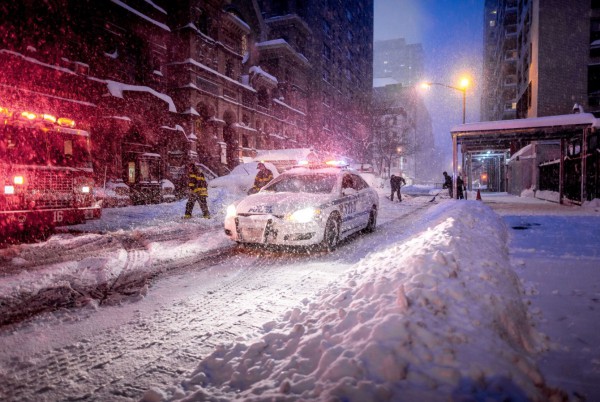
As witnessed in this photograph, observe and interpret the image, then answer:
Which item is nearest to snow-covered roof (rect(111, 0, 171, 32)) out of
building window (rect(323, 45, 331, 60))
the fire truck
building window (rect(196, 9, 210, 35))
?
building window (rect(196, 9, 210, 35))

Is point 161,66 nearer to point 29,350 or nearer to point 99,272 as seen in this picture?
point 99,272

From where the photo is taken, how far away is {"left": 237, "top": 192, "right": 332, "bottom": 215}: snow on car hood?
21.5ft

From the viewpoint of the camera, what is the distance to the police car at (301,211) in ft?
21.1

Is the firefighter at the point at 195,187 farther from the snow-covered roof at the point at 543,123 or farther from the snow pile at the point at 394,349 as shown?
the snow-covered roof at the point at 543,123

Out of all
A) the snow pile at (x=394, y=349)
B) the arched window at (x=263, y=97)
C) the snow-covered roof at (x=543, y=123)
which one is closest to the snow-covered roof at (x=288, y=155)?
the snow-covered roof at (x=543, y=123)

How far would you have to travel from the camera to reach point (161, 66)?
2417 cm

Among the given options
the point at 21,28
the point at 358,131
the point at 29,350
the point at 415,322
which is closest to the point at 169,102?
the point at 21,28

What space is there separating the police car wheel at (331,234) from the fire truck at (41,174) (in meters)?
6.54

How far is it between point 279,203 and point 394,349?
4414 mm

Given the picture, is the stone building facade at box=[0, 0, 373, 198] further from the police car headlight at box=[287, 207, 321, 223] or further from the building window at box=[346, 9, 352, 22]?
the building window at box=[346, 9, 352, 22]

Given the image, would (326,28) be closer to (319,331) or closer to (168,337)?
(168,337)

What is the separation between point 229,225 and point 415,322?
4.75 metres

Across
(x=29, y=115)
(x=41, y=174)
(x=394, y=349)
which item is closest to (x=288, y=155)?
(x=41, y=174)

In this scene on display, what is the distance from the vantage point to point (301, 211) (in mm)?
6488
